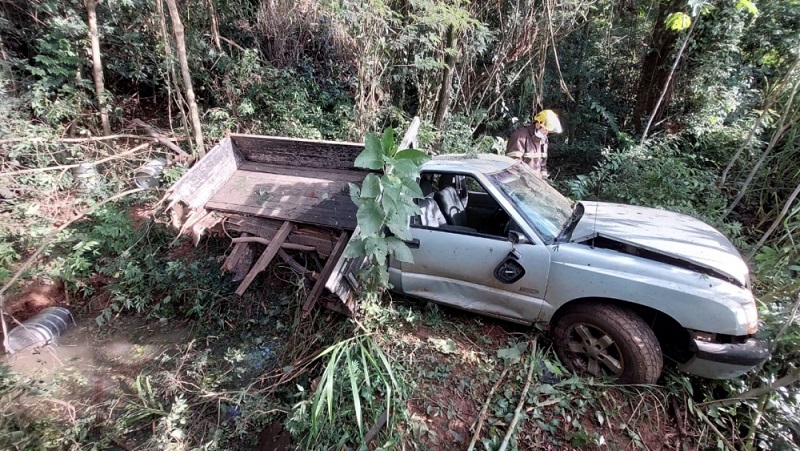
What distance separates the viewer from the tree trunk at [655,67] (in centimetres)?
620

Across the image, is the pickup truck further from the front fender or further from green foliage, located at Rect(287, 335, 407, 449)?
green foliage, located at Rect(287, 335, 407, 449)

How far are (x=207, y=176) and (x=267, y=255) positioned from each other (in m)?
1.32

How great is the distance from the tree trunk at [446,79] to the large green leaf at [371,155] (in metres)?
4.30

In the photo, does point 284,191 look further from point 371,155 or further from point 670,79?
point 670,79

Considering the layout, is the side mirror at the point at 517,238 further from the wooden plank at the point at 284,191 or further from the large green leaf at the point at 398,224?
the wooden plank at the point at 284,191

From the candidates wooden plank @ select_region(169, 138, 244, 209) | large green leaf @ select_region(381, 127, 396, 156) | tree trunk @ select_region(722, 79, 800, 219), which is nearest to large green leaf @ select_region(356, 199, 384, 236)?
large green leaf @ select_region(381, 127, 396, 156)

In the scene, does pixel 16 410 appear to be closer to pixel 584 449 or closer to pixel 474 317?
pixel 474 317

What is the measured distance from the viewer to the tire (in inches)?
92.5

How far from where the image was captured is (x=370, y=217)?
240cm

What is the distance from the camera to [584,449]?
217 cm

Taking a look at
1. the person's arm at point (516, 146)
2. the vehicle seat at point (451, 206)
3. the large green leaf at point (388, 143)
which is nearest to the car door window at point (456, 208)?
the vehicle seat at point (451, 206)

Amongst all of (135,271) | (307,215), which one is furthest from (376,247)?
(135,271)

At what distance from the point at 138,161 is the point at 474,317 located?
5.53 meters

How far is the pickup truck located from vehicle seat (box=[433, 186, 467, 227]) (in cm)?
1
